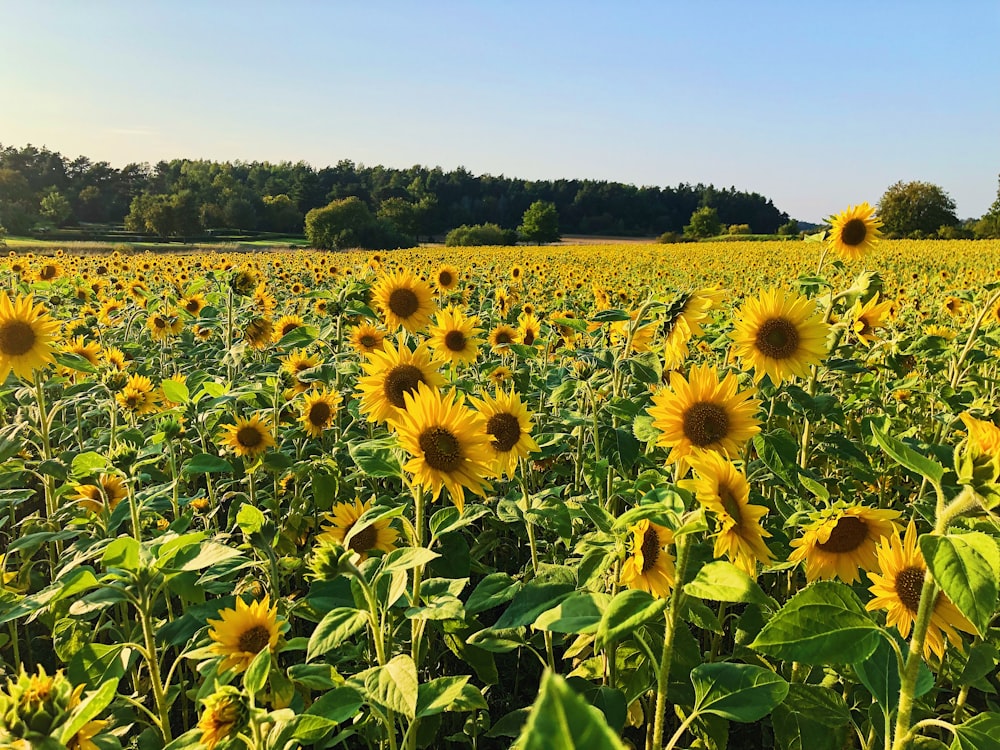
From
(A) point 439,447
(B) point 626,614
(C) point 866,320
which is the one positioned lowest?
(B) point 626,614

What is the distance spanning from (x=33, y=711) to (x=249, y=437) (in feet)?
6.89

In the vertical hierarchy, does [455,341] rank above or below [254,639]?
above

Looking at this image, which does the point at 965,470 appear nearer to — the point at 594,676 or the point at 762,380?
the point at 594,676

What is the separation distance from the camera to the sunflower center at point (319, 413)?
138 inches

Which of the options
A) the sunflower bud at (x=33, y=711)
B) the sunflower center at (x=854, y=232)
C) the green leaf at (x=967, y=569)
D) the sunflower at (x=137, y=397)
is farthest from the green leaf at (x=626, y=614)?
the sunflower at (x=137, y=397)

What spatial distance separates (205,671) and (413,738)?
645 mm

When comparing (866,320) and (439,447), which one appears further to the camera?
(866,320)

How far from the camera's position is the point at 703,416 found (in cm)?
189

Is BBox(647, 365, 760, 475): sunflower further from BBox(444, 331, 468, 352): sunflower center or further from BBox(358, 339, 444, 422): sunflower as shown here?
BBox(444, 331, 468, 352): sunflower center

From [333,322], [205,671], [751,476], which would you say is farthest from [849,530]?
[333,322]

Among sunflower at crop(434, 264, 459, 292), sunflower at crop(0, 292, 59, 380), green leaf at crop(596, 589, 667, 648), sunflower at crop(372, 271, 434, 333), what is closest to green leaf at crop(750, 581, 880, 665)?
green leaf at crop(596, 589, 667, 648)

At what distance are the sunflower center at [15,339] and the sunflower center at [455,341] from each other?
1.89 m

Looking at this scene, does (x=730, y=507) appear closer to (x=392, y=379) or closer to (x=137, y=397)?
(x=392, y=379)

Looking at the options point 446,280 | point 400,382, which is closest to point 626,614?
point 400,382
